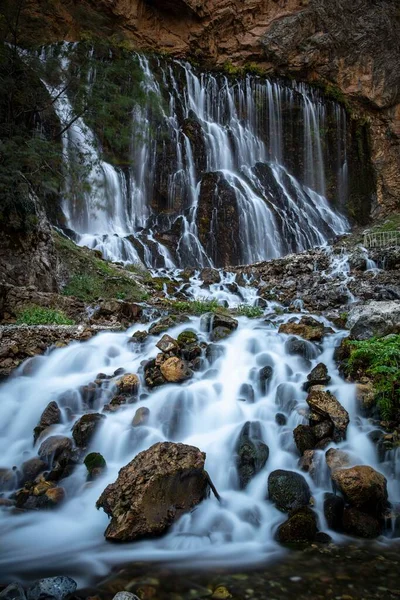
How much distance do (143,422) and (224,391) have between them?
1.19m

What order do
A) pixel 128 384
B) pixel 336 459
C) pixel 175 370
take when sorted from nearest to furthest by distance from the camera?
1. pixel 336 459
2. pixel 128 384
3. pixel 175 370

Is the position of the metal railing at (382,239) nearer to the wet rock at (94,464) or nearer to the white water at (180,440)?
the white water at (180,440)

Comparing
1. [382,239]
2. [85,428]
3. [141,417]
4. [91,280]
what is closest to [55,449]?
[85,428]

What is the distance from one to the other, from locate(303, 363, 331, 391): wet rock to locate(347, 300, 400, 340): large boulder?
970 mm

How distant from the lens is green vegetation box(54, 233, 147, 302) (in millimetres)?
10070

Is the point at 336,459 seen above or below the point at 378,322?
below

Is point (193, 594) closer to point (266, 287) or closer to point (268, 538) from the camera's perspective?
point (268, 538)

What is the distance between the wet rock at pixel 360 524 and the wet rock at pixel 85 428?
276 centimetres

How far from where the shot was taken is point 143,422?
4.91m

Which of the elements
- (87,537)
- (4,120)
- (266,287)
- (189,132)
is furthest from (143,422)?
(189,132)

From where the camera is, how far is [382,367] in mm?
4492

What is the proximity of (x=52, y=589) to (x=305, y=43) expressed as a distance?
29.5 m

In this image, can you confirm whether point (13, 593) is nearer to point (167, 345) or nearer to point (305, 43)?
point (167, 345)

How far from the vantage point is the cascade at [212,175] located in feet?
53.2
